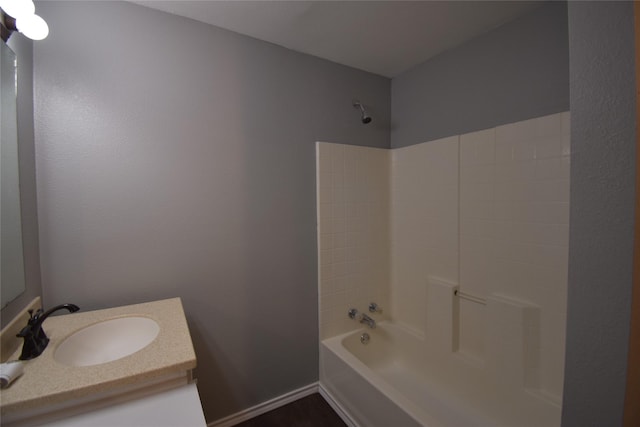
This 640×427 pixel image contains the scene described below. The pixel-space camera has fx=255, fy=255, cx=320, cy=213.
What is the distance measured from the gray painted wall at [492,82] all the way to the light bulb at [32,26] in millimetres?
2195

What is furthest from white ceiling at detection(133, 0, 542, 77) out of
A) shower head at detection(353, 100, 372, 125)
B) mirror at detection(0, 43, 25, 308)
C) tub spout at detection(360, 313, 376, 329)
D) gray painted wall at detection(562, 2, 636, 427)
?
tub spout at detection(360, 313, 376, 329)

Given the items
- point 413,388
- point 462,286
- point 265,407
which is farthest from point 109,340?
point 462,286

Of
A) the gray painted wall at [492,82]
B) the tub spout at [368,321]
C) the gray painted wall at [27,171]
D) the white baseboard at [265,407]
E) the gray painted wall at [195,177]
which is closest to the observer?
the gray painted wall at [27,171]

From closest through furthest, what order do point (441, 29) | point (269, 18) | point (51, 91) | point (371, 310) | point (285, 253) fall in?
point (51, 91) < point (269, 18) < point (441, 29) < point (285, 253) < point (371, 310)

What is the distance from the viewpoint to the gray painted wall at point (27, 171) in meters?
1.06

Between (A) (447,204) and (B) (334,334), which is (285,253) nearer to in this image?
(B) (334,334)

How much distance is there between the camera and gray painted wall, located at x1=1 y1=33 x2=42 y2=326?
1.06 m

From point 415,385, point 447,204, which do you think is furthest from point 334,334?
point 447,204

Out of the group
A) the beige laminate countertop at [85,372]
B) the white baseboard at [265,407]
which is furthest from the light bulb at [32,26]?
the white baseboard at [265,407]

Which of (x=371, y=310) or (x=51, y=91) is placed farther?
(x=371, y=310)

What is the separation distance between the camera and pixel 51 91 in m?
1.21

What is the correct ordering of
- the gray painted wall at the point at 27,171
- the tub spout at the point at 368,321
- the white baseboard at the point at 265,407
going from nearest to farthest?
the gray painted wall at the point at 27,171 < the white baseboard at the point at 265,407 < the tub spout at the point at 368,321

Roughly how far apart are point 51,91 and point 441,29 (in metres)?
2.19

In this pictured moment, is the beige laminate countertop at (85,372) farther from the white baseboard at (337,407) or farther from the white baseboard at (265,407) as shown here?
the white baseboard at (337,407)
